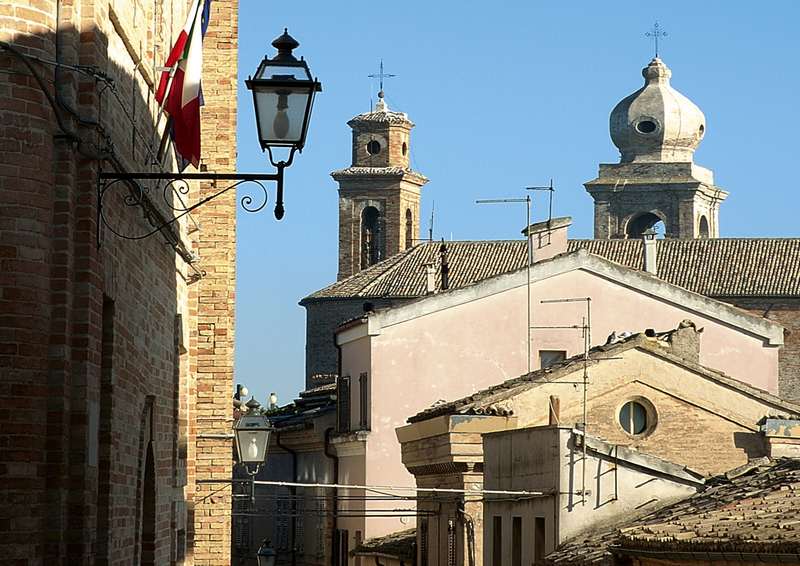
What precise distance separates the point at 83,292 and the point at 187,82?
13.3ft

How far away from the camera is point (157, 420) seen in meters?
18.1

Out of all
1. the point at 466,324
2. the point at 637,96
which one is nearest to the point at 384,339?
the point at 466,324

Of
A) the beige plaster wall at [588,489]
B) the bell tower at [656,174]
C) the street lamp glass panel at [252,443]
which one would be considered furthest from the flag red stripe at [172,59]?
the bell tower at [656,174]

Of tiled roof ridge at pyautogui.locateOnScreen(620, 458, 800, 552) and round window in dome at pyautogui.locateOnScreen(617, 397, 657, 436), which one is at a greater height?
round window in dome at pyautogui.locateOnScreen(617, 397, 657, 436)

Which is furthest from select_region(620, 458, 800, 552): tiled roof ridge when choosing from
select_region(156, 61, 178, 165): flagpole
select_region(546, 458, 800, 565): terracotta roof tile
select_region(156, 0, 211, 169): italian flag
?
select_region(156, 61, 178, 165): flagpole

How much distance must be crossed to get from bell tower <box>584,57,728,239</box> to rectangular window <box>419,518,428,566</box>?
70.7 m

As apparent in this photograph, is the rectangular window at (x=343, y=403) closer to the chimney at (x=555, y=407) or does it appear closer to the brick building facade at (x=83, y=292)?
the chimney at (x=555, y=407)

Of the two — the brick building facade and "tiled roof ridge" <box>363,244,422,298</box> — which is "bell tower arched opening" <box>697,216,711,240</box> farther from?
the brick building facade

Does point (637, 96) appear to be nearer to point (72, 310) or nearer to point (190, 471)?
point (190, 471)

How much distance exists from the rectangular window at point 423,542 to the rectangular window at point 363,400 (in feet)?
26.8

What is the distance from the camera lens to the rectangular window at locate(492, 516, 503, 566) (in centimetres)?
2823

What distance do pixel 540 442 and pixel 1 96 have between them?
14.4 m

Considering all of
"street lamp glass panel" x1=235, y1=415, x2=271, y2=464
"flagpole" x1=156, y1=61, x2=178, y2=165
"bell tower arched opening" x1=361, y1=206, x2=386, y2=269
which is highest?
"bell tower arched opening" x1=361, y1=206, x2=386, y2=269

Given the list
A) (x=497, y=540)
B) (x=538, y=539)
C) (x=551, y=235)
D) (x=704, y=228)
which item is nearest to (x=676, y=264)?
(x=704, y=228)
